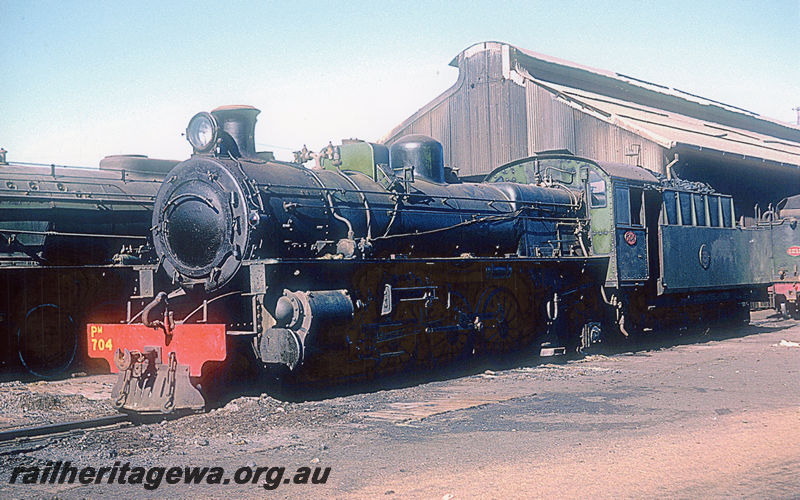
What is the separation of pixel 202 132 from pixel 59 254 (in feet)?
12.2

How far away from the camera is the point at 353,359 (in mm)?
9992

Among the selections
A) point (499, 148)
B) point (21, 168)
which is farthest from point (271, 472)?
point (499, 148)

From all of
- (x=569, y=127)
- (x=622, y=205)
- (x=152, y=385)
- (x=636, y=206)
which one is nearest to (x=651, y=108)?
(x=569, y=127)

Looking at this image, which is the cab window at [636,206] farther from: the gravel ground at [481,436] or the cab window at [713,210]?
the gravel ground at [481,436]

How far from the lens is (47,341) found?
39.4ft

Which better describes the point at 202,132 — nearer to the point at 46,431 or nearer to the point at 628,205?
the point at 46,431

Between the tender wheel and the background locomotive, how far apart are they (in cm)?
1

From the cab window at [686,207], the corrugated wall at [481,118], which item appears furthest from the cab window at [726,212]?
the corrugated wall at [481,118]

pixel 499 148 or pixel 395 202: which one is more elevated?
pixel 499 148

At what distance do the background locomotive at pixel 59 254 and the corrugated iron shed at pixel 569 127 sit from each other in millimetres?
14897

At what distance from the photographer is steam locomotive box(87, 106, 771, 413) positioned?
884 cm

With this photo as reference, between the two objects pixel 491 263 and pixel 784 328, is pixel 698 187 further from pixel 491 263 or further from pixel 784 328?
pixel 491 263

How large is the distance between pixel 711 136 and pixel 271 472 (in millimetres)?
26106

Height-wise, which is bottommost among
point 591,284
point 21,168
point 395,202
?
point 591,284
